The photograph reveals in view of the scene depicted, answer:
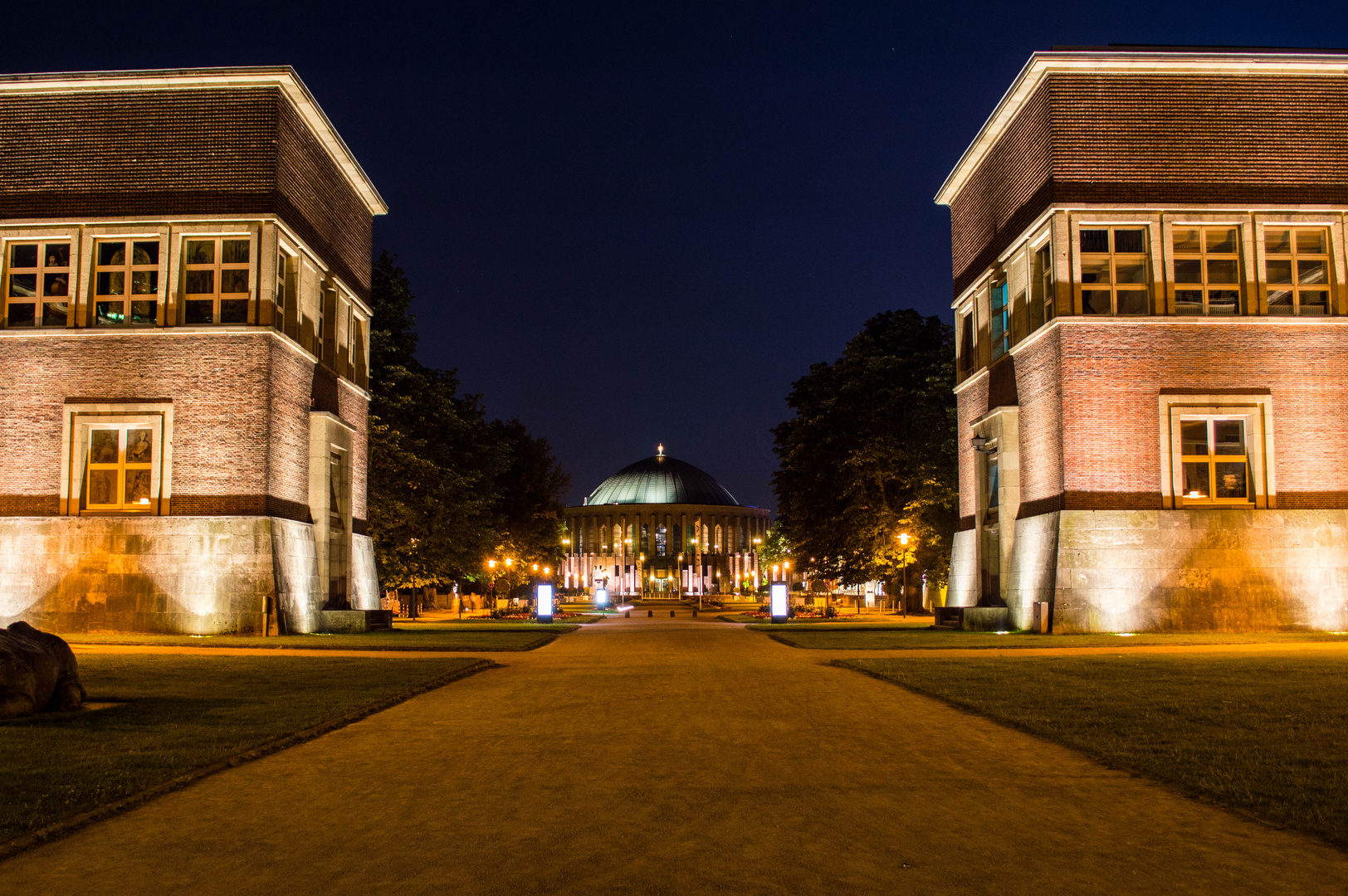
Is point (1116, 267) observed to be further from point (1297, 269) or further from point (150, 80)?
point (150, 80)

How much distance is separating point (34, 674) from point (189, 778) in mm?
4886

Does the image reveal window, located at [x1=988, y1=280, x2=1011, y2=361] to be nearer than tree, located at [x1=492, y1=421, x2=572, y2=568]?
Yes

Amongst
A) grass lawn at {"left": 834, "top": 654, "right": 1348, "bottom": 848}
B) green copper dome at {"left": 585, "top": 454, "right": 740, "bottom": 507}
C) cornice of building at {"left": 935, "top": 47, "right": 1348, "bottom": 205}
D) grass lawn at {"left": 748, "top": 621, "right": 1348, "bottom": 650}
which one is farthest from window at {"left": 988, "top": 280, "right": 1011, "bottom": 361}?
green copper dome at {"left": 585, "top": 454, "right": 740, "bottom": 507}

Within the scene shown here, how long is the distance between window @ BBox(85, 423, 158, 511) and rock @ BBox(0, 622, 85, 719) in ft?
64.7

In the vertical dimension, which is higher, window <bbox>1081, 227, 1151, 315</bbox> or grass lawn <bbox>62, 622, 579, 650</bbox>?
window <bbox>1081, 227, 1151, 315</bbox>

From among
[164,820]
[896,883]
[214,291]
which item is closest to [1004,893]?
[896,883]

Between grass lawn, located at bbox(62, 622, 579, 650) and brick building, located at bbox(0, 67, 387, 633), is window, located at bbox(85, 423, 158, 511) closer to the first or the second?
brick building, located at bbox(0, 67, 387, 633)

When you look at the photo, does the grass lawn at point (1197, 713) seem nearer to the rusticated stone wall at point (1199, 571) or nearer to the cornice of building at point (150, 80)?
the rusticated stone wall at point (1199, 571)

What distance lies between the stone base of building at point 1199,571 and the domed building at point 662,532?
4505 inches

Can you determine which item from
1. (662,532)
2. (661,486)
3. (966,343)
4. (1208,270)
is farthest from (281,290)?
(661,486)

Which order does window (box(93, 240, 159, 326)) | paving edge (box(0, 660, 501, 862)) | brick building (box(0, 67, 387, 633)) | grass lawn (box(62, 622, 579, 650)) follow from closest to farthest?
paving edge (box(0, 660, 501, 862)), grass lawn (box(62, 622, 579, 650)), brick building (box(0, 67, 387, 633)), window (box(93, 240, 159, 326))

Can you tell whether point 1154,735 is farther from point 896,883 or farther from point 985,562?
point 985,562

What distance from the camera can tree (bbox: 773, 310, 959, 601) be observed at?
49.4 meters

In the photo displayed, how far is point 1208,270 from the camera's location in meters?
33.3
